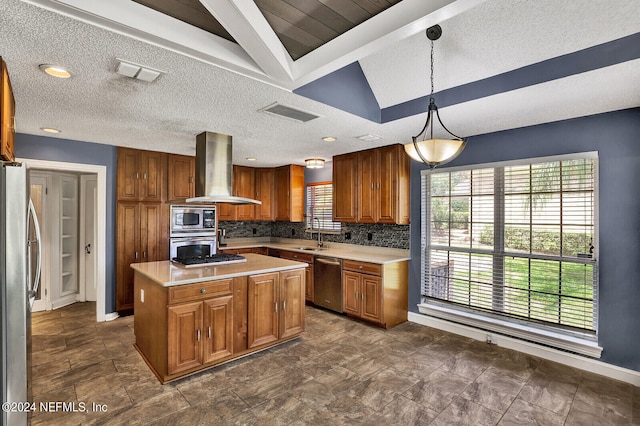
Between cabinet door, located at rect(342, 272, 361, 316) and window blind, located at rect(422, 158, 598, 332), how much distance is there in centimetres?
90

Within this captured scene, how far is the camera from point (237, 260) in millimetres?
3717

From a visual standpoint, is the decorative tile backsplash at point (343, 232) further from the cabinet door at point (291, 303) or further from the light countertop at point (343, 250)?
the cabinet door at point (291, 303)

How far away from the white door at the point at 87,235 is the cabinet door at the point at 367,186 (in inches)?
172

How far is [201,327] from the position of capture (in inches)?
113

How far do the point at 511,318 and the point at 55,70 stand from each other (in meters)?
4.60

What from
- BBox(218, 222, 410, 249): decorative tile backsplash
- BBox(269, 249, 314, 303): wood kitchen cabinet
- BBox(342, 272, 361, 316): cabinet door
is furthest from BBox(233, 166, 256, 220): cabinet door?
BBox(342, 272, 361, 316): cabinet door

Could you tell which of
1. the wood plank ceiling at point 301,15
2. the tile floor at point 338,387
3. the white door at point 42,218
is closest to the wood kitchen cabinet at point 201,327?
the tile floor at point 338,387

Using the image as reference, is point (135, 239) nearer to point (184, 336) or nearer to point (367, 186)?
point (184, 336)

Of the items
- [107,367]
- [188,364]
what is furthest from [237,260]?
[107,367]

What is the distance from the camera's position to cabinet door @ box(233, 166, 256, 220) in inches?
237

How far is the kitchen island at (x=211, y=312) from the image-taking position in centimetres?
273

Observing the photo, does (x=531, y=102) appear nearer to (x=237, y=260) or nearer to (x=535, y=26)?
(x=535, y=26)

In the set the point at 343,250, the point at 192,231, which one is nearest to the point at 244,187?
the point at 192,231

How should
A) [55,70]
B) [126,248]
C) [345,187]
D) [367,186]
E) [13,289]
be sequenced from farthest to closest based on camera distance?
[345,187] < [367,186] < [126,248] < [55,70] < [13,289]
